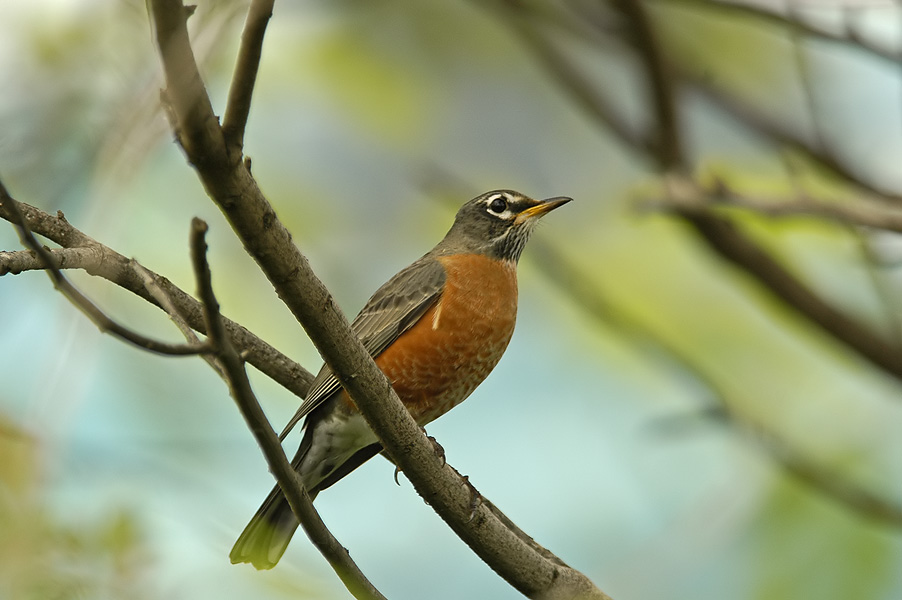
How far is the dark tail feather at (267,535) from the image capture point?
5.37 m

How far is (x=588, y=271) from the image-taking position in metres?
9.59

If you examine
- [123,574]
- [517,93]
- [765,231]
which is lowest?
[123,574]

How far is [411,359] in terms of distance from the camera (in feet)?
19.6

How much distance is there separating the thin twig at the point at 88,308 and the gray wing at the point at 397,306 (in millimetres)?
2727

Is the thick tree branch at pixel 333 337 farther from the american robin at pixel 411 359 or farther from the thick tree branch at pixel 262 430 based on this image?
the american robin at pixel 411 359

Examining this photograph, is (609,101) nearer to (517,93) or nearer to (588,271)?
(588,271)

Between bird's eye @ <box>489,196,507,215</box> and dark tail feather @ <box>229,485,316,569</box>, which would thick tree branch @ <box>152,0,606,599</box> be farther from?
bird's eye @ <box>489,196,507,215</box>

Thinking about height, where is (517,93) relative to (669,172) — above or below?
above

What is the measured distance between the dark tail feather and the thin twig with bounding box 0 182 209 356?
2509mm

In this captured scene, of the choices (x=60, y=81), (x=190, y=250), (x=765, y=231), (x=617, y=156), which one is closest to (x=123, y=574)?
(x=190, y=250)

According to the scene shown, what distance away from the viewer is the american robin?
5.65 meters

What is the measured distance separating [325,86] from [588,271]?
10.1 feet

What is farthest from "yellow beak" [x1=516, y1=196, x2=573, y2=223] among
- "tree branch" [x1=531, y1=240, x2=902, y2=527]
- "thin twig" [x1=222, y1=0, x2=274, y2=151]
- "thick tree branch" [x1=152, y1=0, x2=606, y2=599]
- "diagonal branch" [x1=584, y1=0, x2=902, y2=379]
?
"thin twig" [x1=222, y1=0, x2=274, y2=151]

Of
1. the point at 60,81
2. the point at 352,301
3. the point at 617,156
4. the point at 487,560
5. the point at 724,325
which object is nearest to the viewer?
the point at 487,560
